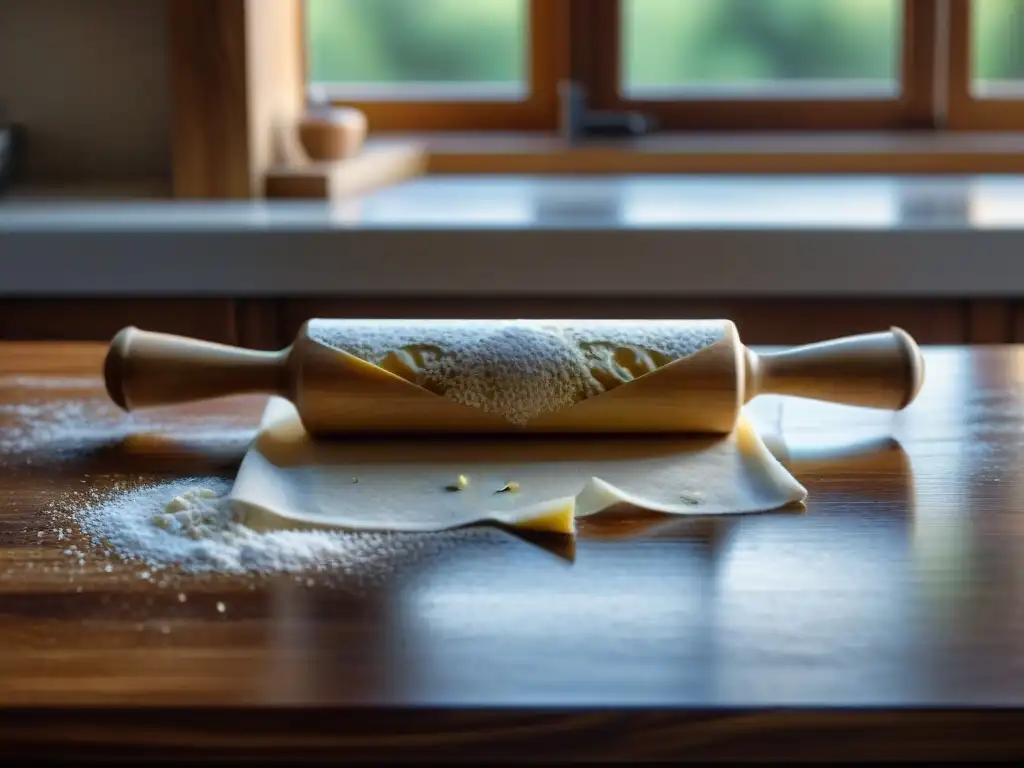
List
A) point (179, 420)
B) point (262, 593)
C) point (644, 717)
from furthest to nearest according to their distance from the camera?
point (179, 420) < point (262, 593) < point (644, 717)

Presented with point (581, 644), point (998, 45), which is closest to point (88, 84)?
point (998, 45)

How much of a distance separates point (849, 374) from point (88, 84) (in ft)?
5.33

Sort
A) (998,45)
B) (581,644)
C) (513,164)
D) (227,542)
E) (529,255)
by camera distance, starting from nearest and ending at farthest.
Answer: (581,644) → (227,542) → (529,255) → (513,164) → (998,45)

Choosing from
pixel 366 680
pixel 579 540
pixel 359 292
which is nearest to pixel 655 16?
pixel 359 292

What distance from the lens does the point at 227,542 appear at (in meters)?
0.60

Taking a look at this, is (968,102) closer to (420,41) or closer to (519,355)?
(420,41)

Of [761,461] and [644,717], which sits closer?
[644,717]

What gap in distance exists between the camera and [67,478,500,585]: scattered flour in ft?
1.89

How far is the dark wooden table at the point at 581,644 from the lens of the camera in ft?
1.42

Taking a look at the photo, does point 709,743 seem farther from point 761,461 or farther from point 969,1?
point 969,1

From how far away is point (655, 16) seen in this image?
8.13ft

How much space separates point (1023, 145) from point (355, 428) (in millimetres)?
1840

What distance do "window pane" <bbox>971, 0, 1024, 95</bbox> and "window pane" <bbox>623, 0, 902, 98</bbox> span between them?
141 millimetres

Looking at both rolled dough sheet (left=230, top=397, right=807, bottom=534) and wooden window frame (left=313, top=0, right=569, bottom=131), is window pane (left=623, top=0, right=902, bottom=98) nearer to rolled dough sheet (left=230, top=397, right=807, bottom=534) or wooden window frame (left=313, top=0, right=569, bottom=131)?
wooden window frame (left=313, top=0, right=569, bottom=131)
